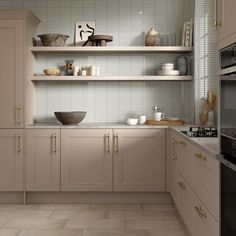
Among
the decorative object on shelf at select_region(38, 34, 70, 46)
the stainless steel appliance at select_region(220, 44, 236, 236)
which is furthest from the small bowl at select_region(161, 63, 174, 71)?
the stainless steel appliance at select_region(220, 44, 236, 236)

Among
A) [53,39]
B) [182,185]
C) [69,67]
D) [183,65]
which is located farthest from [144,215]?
[53,39]

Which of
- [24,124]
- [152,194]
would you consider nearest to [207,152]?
[152,194]

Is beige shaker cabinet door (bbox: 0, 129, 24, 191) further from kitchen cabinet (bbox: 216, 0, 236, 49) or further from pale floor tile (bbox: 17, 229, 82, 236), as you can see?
kitchen cabinet (bbox: 216, 0, 236, 49)

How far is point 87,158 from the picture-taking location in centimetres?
452

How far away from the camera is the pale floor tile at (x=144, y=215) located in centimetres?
400

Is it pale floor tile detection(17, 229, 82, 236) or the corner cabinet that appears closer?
pale floor tile detection(17, 229, 82, 236)

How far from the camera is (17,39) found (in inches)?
178

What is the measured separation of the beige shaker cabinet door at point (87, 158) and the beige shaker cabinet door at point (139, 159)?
9 centimetres

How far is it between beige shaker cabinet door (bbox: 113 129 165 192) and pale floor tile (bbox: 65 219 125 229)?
0.70m

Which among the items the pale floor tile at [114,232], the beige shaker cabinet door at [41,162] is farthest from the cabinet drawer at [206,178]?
the beige shaker cabinet door at [41,162]

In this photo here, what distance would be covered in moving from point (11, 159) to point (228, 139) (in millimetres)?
2976

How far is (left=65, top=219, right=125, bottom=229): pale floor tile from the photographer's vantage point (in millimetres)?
3684

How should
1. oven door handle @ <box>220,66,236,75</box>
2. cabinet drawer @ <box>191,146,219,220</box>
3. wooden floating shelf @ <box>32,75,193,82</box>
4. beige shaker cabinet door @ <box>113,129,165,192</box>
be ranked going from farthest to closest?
1. wooden floating shelf @ <box>32,75,193,82</box>
2. beige shaker cabinet door @ <box>113,129,165,192</box>
3. cabinet drawer @ <box>191,146,219,220</box>
4. oven door handle @ <box>220,66,236,75</box>

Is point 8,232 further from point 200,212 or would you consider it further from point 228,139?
point 228,139
